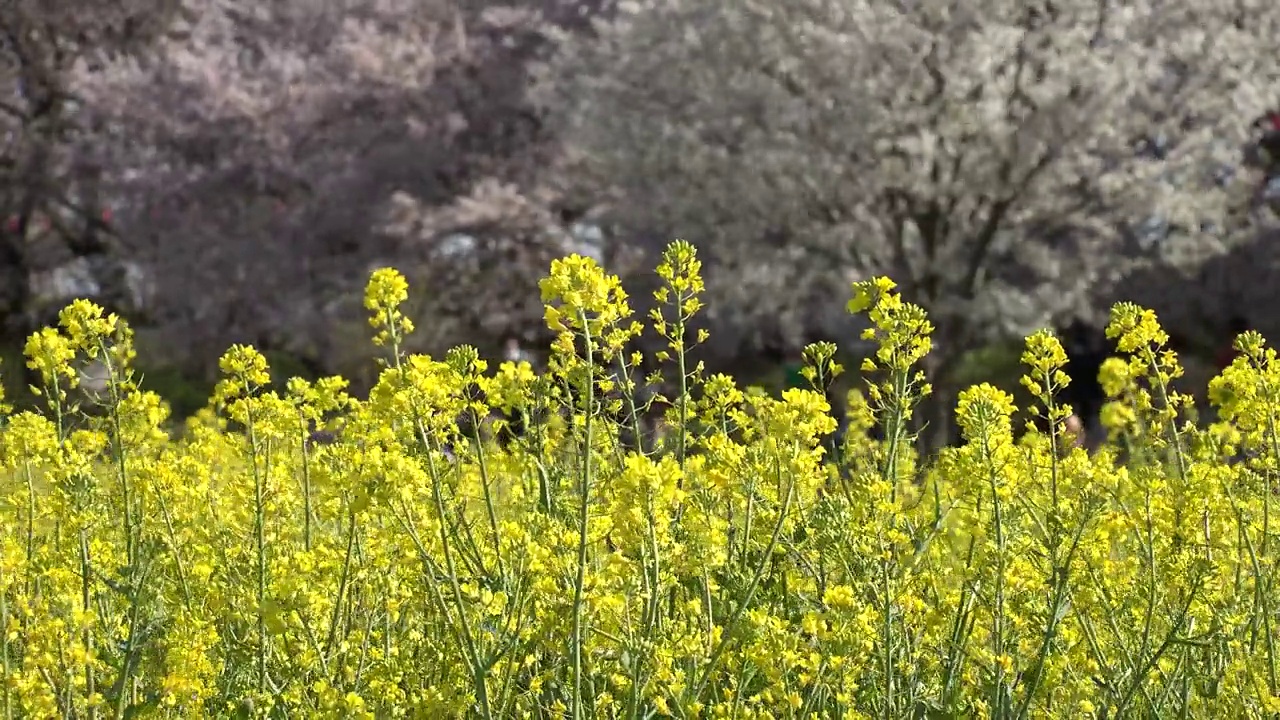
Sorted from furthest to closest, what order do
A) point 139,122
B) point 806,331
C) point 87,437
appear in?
point 139,122, point 806,331, point 87,437

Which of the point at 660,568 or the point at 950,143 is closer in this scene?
the point at 660,568

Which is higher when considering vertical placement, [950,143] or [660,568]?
[950,143]

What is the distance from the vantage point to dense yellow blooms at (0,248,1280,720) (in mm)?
2924

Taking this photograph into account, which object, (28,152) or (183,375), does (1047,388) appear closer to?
(183,375)

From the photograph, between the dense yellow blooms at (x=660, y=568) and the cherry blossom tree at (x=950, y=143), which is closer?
the dense yellow blooms at (x=660, y=568)

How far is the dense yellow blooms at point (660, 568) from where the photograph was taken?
2.92 metres

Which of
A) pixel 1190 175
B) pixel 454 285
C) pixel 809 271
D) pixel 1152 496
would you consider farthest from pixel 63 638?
pixel 454 285

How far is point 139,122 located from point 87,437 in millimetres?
16059

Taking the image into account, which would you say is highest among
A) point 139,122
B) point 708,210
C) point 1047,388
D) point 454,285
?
point 139,122

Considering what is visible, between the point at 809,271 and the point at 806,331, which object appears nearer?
the point at 809,271

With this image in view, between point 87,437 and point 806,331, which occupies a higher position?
point 806,331

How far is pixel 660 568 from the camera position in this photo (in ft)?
10.5

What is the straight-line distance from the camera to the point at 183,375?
1902cm

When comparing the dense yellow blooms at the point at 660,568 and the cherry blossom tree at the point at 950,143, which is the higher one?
the cherry blossom tree at the point at 950,143
